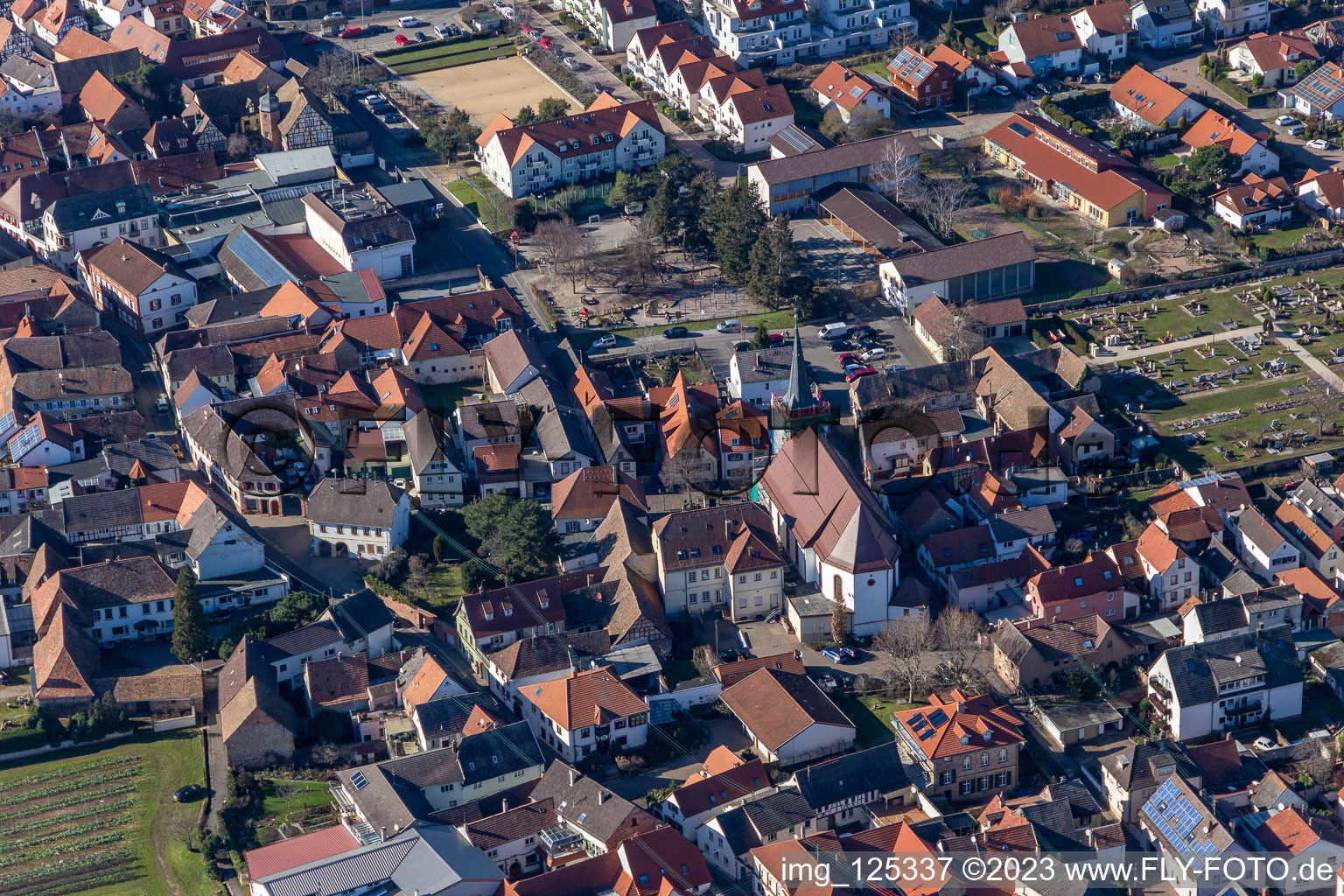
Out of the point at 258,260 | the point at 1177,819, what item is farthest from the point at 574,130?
the point at 1177,819

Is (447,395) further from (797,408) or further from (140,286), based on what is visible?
(797,408)

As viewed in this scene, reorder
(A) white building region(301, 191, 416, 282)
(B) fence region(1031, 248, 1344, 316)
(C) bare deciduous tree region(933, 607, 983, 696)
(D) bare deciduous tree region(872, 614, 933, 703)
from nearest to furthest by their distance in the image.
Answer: (D) bare deciduous tree region(872, 614, 933, 703), (C) bare deciduous tree region(933, 607, 983, 696), (B) fence region(1031, 248, 1344, 316), (A) white building region(301, 191, 416, 282)

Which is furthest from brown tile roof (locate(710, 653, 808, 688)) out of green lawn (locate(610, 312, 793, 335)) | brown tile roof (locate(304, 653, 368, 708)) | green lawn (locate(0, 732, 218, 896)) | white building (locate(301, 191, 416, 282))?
white building (locate(301, 191, 416, 282))

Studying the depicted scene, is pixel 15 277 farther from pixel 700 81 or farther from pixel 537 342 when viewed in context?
pixel 700 81

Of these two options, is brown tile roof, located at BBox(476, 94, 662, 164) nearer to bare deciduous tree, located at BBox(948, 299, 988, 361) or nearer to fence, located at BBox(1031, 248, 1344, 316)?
bare deciduous tree, located at BBox(948, 299, 988, 361)

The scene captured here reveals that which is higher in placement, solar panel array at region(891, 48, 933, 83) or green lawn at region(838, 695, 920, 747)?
solar panel array at region(891, 48, 933, 83)

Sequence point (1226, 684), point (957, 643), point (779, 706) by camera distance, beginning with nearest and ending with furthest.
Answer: point (779, 706)
point (1226, 684)
point (957, 643)

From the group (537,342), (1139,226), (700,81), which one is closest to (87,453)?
(537,342)
